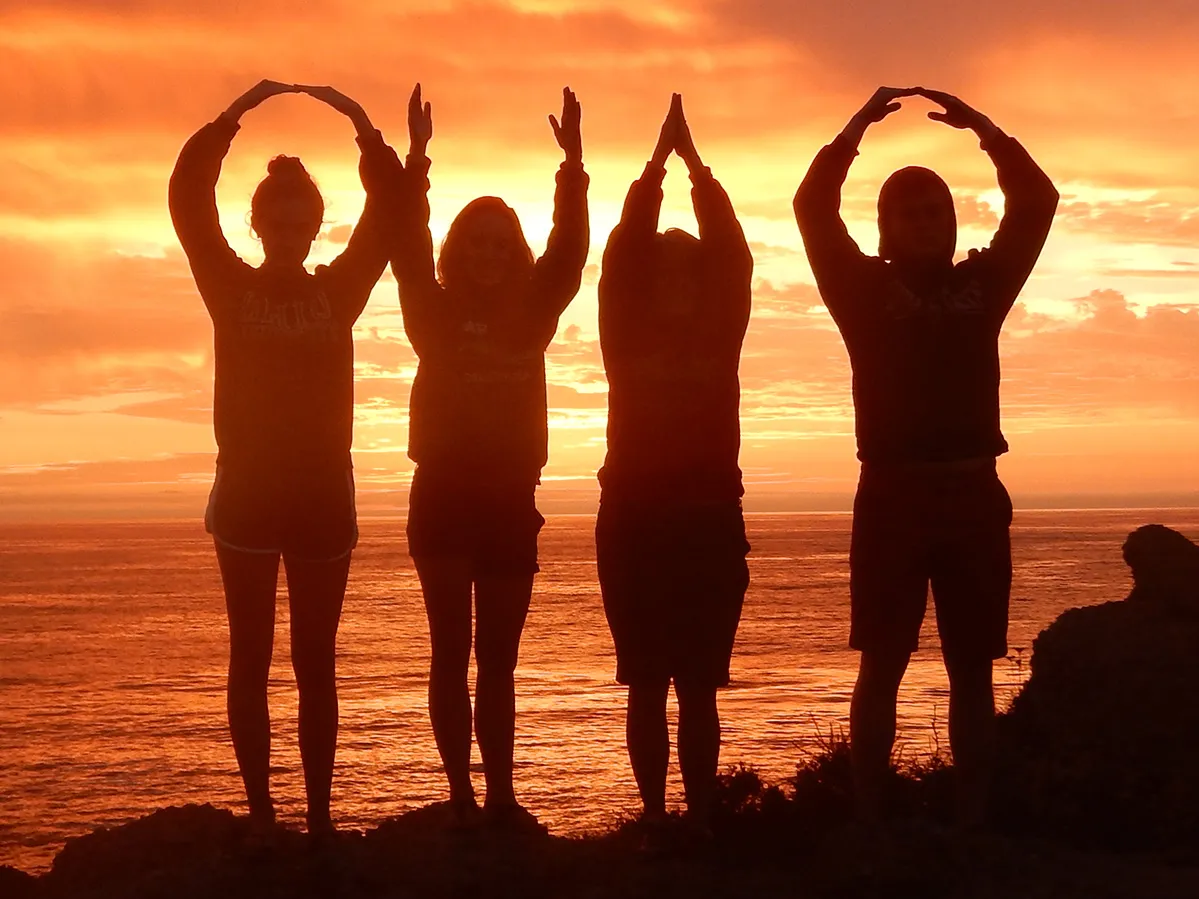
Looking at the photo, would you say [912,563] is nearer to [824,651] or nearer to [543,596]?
[824,651]

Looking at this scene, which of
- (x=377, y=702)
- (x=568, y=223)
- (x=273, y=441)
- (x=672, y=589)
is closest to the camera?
(x=273, y=441)

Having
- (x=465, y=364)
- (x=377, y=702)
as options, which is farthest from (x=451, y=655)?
(x=377, y=702)

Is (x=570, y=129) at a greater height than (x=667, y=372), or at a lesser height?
greater

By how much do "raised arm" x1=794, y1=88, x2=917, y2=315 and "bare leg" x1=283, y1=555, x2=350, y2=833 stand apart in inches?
107

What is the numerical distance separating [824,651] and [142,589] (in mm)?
64223

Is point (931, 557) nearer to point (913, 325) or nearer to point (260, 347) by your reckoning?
point (913, 325)

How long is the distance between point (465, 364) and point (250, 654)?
5.78 feet

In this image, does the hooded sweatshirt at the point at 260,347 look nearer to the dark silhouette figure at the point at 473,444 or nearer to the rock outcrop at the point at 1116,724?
the dark silhouette figure at the point at 473,444

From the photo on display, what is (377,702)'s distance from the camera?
1451 inches

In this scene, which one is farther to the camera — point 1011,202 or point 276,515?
point 1011,202

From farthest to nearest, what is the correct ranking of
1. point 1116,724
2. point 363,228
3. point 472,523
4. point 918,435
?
point 1116,724, point 363,228, point 472,523, point 918,435

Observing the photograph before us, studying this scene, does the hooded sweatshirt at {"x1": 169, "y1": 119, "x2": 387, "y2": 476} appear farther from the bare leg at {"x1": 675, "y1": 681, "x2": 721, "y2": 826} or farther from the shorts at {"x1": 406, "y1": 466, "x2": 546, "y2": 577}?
the bare leg at {"x1": 675, "y1": 681, "x2": 721, "y2": 826}

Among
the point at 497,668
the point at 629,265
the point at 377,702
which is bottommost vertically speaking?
the point at 377,702

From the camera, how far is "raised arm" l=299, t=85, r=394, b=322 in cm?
683
